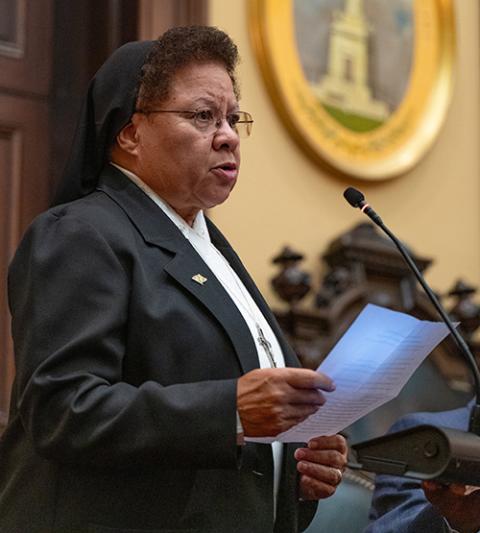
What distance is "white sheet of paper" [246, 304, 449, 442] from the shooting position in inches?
68.5

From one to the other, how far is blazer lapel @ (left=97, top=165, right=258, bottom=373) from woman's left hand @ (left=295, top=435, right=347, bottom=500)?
0.19 meters

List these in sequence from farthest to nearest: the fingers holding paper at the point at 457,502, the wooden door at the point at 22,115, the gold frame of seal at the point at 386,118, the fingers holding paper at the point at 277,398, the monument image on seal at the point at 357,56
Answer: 1. the monument image on seal at the point at 357,56
2. the gold frame of seal at the point at 386,118
3. the wooden door at the point at 22,115
4. the fingers holding paper at the point at 457,502
5. the fingers holding paper at the point at 277,398

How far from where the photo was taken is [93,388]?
5.86ft

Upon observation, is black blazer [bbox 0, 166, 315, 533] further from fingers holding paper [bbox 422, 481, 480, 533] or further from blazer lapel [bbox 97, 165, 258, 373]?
fingers holding paper [bbox 422, 481, 480, 533]

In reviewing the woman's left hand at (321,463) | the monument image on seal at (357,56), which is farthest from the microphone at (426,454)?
the monument image on seal at (357,56)

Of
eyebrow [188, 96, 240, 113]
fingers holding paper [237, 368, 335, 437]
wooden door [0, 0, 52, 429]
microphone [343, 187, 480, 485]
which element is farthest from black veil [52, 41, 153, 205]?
wooden door [0, 0, 52, 429]

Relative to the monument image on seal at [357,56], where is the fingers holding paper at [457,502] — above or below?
below

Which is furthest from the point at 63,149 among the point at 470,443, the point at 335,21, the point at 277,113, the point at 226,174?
the point at 470,443

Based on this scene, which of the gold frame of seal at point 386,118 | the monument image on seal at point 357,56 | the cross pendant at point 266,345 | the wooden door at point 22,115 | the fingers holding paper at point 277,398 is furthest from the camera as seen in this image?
the monument image on seal at point 357,56

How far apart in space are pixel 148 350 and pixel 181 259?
0.21 m

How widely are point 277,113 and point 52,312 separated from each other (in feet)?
9.38

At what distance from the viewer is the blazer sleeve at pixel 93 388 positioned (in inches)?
69.7

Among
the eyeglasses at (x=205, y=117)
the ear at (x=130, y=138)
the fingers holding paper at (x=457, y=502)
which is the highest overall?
the eyeglasses at (x=205, y=117)

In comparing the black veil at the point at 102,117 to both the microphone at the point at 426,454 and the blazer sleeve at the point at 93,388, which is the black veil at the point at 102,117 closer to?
the blazer sleeve at the point at 93,388
